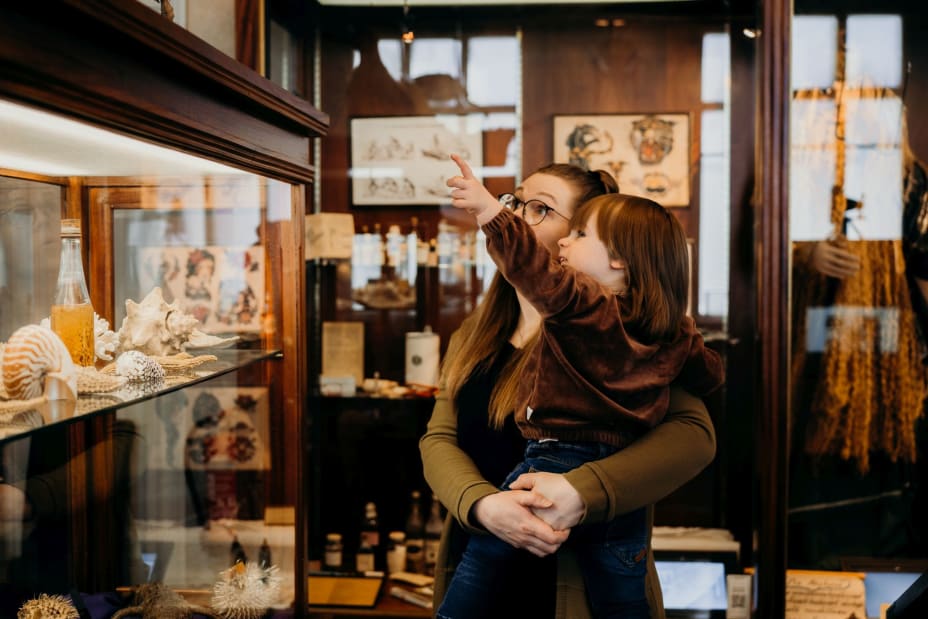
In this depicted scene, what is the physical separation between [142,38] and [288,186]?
0.62 m

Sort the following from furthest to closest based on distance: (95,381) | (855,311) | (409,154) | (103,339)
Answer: (409,154) → (855,311) → (103,339) → (95,381)

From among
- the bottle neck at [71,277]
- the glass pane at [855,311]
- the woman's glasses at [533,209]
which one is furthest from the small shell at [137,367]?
the glass pane at [855,311]

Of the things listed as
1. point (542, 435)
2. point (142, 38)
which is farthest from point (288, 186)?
point (542, 435)

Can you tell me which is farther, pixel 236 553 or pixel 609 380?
pixel 236 553

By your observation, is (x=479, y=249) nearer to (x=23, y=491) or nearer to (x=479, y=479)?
(x=479, y=479)

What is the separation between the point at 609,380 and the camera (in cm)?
133

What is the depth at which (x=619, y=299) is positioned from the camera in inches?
55.4

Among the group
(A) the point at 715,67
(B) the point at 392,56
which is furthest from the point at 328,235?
(A) the point at 715,67

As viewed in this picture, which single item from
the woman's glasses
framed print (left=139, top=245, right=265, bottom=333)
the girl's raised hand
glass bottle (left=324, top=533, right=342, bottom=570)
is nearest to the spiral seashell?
framed print (left=139, top=245, right=265, bottom=333)

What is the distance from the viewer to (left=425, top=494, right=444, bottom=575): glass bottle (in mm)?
3023

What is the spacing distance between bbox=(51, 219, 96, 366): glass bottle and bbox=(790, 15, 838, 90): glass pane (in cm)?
230

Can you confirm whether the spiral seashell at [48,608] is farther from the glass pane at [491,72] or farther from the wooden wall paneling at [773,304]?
the glass pane at [491,72]

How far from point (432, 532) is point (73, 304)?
6.97 ft

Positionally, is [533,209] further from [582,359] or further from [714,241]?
[714,241]
